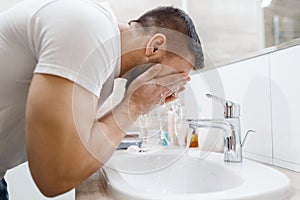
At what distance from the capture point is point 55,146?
0.45 m

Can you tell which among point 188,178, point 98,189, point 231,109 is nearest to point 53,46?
point 98,189

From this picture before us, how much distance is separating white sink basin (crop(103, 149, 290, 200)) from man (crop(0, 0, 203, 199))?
16cm

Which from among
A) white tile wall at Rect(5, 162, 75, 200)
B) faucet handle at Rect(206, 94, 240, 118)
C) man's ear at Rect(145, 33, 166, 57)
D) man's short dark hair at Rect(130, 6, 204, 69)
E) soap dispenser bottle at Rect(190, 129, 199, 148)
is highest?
man's short dark hair at Rect(130, 6, 204, 69)

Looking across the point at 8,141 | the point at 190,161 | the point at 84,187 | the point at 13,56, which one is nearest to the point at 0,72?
the point at 13,56

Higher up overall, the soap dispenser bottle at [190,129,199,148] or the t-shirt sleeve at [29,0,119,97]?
the t-shirt sleeve at [29,0,119,97]

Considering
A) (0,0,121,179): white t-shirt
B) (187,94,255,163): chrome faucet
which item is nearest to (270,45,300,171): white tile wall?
(187,94,255,163): chrome faucet

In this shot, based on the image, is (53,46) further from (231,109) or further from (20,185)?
(20,185)

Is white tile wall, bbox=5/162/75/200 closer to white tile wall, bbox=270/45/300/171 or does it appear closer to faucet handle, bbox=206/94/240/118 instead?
faucet handle, bbox=206/94/240/118

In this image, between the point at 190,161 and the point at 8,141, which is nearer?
the point at 8,141

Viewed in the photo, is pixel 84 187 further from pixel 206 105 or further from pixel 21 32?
pixel 206 105

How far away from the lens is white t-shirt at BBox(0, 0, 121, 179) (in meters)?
0.46

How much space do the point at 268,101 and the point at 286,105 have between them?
0.08m

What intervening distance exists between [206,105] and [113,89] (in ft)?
1.58

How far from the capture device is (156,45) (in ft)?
2.09
